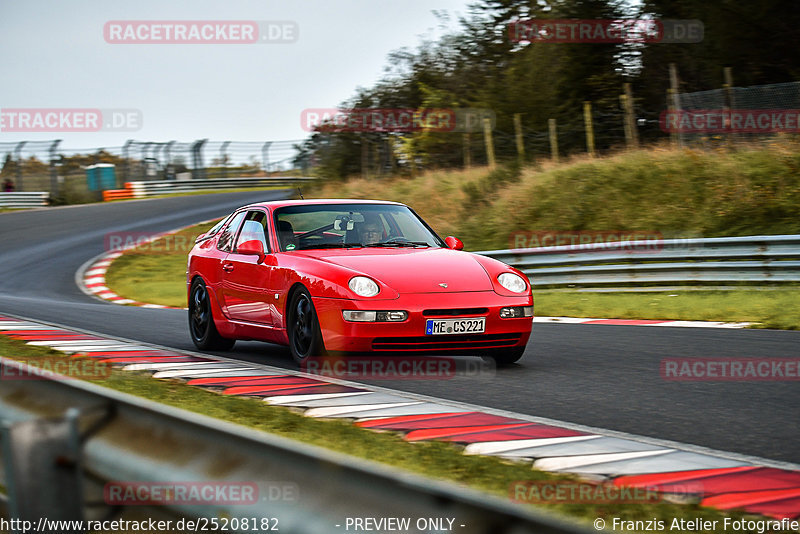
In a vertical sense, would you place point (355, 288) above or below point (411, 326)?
above

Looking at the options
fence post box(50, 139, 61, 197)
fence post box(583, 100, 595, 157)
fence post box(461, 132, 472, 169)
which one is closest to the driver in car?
fence post box(583, 100, 595, 157)

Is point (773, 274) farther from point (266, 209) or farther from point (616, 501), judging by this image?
point (616, 501)

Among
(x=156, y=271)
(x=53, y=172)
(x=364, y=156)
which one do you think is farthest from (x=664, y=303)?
(x=53, y=172)

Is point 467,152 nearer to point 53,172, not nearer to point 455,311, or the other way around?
point 53,172

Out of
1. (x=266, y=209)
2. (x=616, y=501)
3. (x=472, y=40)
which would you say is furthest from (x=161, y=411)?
(x=472, y=40)

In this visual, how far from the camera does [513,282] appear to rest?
7.53m

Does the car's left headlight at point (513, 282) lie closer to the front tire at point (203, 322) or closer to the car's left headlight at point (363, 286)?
the car's left headlight at point (363, 286)

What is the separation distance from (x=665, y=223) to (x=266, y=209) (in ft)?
38.4

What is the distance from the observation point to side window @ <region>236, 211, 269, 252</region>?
27.8 ft

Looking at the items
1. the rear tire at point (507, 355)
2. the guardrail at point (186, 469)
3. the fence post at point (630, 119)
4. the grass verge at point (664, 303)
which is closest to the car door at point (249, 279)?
the rear tire at point (507, 355)

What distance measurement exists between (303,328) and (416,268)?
970 mm

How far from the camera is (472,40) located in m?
37.7

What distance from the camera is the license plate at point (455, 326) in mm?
7035

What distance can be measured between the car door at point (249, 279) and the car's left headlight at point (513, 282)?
Result: 1850 millimetres
